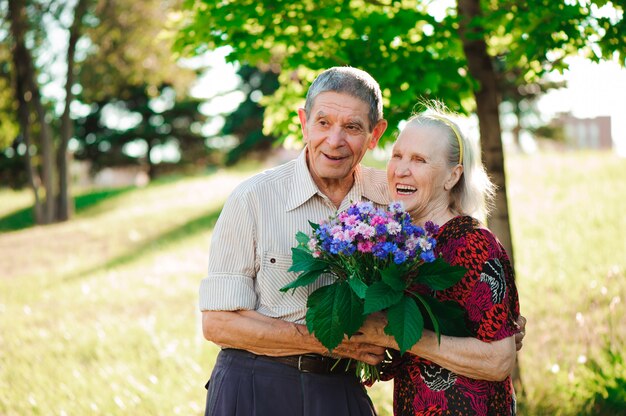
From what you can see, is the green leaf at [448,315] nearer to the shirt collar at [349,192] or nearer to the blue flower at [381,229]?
the blue flower at [381,229]

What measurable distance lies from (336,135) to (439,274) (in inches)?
29.8

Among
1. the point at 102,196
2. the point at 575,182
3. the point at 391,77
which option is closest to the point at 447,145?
the point at 391,77

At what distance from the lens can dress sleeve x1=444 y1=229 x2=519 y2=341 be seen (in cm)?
253

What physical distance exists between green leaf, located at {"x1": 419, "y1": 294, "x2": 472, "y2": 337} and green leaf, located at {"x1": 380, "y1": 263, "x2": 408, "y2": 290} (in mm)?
143

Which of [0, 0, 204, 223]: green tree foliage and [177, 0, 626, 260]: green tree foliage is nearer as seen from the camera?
[177, 0, 626, 260]: green tree foliage

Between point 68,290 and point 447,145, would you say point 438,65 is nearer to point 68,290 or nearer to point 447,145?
point 447,145

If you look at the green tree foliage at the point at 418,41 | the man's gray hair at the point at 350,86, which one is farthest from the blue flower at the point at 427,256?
the green tree foliage at the point at 418,41

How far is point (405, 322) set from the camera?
234 cm

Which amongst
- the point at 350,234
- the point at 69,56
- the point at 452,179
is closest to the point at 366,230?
the point at 350,234

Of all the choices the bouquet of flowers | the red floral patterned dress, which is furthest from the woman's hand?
the red floral patterned dress

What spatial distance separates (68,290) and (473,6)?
8285 millimetres

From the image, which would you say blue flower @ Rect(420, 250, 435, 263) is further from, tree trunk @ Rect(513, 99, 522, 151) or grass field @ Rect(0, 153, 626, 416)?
tree trunk @ Rect(513, 99, 522, 151)

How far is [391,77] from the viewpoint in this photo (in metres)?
4.47

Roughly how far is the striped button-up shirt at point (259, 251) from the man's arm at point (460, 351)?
0.33 metres
